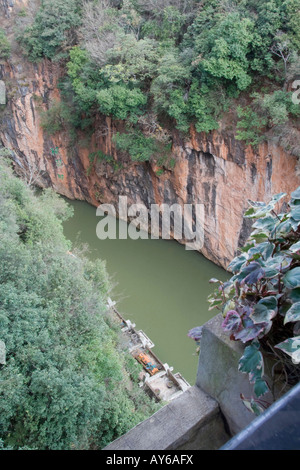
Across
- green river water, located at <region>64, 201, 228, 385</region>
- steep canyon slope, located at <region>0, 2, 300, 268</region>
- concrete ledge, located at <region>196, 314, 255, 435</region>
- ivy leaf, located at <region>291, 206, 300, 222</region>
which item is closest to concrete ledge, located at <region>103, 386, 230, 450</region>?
concrete ledge, located at <region>196, 314, 255, 435</region>

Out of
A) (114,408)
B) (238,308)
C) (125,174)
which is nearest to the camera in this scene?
(238,308)

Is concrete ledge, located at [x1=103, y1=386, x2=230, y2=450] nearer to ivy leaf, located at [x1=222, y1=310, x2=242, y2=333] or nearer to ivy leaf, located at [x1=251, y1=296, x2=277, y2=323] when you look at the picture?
ivy leaf, located at [x1=222, y1=310, x2=242, y2=333]

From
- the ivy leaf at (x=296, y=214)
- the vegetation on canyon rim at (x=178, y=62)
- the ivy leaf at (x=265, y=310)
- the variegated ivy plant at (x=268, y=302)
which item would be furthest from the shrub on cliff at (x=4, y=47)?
the ivy leaf at (x=265, y=310)

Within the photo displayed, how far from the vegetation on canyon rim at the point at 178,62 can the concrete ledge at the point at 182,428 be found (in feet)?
19.9

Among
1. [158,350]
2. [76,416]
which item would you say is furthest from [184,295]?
[76,416]

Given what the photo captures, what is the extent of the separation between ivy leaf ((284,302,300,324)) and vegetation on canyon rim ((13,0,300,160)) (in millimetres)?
6056

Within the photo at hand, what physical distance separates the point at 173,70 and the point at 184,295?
198 inches

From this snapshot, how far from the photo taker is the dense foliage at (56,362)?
12.3ft

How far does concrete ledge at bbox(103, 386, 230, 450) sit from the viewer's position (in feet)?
3.93

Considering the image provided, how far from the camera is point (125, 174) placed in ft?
31.2

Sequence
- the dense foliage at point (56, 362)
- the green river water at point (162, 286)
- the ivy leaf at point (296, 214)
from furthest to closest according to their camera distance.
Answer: the green river water at point (162, 286) → the dense foliage at point (56, 362) → the ivy leaf at point (296, 214)

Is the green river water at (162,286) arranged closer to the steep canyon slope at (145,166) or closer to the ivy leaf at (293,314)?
the steep canyon slope at (145,166)

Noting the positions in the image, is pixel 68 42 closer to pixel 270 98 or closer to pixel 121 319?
pixel 270 98

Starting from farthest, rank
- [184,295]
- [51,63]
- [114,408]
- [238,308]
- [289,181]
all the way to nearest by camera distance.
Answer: [51,63], [184,295], [289,181], [114,408], [238,308]
